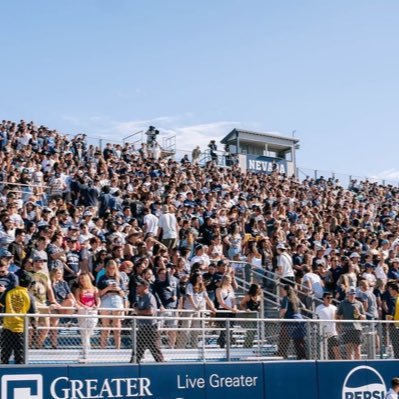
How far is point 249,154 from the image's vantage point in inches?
1720

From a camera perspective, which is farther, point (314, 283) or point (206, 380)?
point (314, 283)

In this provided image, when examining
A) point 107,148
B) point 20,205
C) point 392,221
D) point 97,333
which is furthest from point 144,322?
point 392,221

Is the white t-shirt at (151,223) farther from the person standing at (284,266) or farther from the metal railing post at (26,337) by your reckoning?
the metal railing post at (26,337)

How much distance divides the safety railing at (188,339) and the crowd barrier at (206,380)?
17 cm

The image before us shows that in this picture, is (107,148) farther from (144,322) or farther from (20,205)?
(144,322)

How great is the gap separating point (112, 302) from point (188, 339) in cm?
140

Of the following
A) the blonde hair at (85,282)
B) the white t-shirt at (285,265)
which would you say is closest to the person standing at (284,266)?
the white t-shirt at (285,265)

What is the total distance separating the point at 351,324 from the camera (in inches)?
637

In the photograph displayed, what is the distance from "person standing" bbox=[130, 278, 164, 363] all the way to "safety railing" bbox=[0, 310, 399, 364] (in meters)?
0.02

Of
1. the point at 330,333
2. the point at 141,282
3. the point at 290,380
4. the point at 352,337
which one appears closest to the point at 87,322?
the point at 141,282

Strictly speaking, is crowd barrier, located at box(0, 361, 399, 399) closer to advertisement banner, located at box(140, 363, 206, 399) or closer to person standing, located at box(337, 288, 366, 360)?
advertisement banner, located at box(140, 363, 206, 399)

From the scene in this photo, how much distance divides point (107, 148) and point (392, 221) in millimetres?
10469

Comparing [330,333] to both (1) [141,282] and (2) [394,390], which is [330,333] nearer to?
(2) [394,390]

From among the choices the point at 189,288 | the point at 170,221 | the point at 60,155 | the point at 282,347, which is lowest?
the point at 282,347
